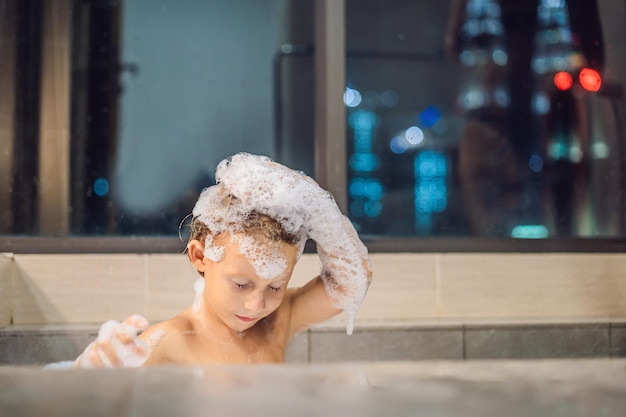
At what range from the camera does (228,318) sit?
5.70 feet

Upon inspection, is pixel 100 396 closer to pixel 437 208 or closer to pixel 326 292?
pixel 326 292

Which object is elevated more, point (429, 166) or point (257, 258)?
point (429, 166)

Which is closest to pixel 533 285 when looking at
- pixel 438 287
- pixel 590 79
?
pixel 438 287

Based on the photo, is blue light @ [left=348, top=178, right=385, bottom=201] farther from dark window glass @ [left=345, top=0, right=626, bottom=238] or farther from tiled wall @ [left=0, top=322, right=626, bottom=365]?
tiled wall @ [left=0, top=322, right=626, bottom=365]

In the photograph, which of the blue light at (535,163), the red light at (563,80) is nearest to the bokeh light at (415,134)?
the blue light at (535,163)

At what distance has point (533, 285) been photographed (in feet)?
10.1

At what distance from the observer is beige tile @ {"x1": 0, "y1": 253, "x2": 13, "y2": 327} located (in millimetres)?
2742

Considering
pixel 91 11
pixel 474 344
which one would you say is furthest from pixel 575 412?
pixel 91 11

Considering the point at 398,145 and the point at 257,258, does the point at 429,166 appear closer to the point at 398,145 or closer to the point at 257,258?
the point at 398,145

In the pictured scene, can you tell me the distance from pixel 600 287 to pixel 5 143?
9.42ft

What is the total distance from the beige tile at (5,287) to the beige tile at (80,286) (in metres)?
0.03

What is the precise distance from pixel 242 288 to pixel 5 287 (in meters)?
1.54

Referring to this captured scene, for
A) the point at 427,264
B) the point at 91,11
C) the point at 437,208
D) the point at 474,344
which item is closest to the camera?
the point at 474,344

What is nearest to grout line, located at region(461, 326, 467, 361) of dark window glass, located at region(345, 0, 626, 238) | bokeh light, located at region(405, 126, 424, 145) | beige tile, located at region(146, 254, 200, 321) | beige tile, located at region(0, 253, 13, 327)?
dark window glass, located at region(345, 0, 626, 238)
